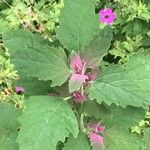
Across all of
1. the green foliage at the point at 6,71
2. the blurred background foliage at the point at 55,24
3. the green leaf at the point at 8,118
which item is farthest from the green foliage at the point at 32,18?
the green leaf at the point at 8,118

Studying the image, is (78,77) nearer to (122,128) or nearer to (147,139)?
(122,128)

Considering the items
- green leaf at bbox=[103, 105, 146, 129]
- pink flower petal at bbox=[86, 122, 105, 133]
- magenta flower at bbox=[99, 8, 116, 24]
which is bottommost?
pink flower petal at bbox=[86, 122, 105, 133]

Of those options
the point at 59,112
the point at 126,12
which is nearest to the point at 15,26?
the point at 126,12

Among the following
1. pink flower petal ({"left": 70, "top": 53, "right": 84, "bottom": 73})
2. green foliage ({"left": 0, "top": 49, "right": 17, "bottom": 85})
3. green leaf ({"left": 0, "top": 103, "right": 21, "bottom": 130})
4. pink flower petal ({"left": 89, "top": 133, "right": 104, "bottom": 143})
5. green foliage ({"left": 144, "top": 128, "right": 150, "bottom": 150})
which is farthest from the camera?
green foliage ({"left": 0, "top": 49, "right": 17, "bottom": 85})

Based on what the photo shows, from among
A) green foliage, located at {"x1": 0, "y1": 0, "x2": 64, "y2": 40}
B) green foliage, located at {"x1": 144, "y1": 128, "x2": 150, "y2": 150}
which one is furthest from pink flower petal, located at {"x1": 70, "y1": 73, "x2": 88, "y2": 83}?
green foliage, located at {"x1": 0, "y1": 0, "x2": 64, "y2": 40}

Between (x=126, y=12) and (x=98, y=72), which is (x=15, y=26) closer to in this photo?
(x=126, y=12)

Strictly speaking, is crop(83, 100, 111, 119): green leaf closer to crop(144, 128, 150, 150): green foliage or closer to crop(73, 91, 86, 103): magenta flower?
crop(73, 91, 86, 103): magenta flower
